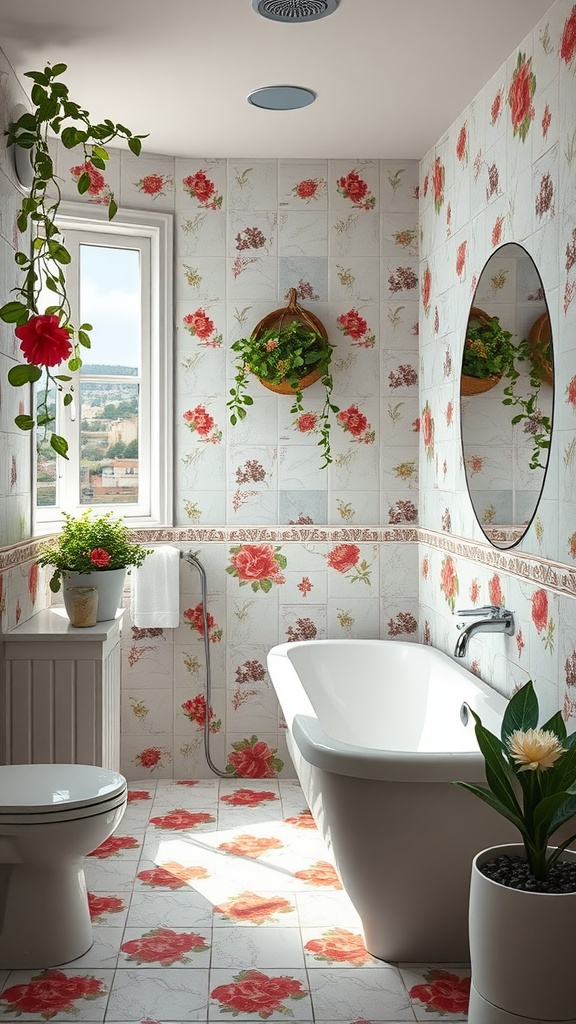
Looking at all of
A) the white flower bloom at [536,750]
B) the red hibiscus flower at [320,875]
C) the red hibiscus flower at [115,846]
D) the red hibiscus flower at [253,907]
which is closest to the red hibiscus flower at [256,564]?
the red hibiscus flower at [115,846]

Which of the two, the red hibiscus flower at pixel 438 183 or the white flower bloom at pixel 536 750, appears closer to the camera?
the white flower bloom at pixel 536 750

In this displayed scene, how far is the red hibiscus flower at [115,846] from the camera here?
11.3ft

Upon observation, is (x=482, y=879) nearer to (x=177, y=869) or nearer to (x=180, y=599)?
(x=177, y=869)

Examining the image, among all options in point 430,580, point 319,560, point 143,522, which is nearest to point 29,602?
point 143,522

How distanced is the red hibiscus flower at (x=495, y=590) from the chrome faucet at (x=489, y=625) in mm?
50

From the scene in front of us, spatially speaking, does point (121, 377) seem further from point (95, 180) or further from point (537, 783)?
point (537, 783)

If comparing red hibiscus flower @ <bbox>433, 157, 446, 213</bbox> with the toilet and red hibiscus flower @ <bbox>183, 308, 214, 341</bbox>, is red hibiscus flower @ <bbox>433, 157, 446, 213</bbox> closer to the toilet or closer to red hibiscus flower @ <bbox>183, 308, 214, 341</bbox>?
red hibiscus flower @ <bbox>183, 308, 214, 341</bbox>

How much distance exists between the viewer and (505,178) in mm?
3158

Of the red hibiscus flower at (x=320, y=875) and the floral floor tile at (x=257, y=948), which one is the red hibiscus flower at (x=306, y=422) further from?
the floral floor tile at (x=257, y=948)

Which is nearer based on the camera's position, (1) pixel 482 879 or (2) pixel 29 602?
(1) pixel 482 879

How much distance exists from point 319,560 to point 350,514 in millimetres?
239

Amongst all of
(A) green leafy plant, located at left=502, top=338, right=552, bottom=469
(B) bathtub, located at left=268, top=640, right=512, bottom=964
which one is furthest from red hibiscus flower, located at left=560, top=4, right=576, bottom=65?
(B) bathtub, located at left=268, top=640, right=512, bottom=964

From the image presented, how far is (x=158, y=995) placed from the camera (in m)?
2.49

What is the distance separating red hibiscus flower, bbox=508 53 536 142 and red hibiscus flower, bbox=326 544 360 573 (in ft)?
6.07
